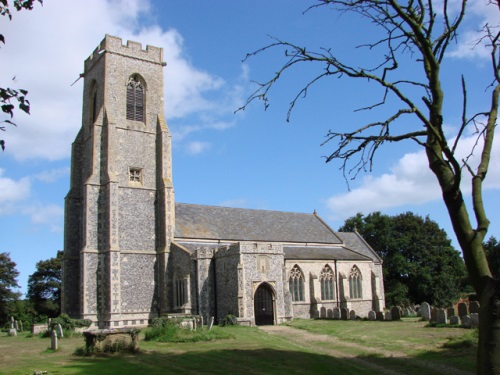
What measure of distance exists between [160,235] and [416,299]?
100.0 feet

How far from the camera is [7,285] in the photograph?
4822 centimetres

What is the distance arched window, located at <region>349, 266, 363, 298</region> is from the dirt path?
1320 centimetres

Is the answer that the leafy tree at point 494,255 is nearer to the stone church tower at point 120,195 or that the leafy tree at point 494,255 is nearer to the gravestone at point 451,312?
the gravestone at point 451,312

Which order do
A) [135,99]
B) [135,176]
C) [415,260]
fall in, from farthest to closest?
[415,260]
[135,99]
[135,176]

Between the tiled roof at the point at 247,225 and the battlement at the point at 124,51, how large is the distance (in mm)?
11369

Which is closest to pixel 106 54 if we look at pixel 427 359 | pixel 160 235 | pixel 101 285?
pixel 160 235

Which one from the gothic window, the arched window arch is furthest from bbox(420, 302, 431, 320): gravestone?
the arched window arch

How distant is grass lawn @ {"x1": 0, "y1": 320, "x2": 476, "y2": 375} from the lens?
46.1 ft

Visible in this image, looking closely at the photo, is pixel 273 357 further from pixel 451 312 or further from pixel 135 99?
pixel 135 99

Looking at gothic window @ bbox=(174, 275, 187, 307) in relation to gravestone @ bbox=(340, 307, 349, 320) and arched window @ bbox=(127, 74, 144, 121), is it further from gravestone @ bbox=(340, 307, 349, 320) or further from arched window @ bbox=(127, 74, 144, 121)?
arched window @ bbox=(127, 74, 144, 121)

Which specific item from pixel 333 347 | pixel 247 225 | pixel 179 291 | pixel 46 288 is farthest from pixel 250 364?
pixel 46 288

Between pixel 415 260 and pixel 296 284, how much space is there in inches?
897

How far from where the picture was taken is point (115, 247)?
3216 centimetres

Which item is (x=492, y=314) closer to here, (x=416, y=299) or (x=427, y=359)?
(x=427, y=359)
